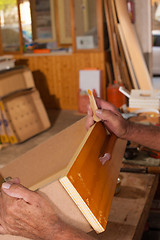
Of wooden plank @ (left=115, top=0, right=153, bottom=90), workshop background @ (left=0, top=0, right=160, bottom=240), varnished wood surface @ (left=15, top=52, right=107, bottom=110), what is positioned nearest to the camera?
workshop background @ (left=0, top=0, right=160, bottom=240)

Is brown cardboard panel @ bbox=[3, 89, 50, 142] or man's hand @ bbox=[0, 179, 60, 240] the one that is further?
brown cardboard panel @ bbox=[3, 89, 50, 142]

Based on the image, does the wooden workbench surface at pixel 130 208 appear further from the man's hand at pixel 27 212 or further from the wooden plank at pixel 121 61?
the wooden plank at pixel 121 61

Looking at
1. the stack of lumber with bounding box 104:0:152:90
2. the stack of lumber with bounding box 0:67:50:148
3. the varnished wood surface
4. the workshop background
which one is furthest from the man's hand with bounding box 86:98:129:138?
the varnished wood surface

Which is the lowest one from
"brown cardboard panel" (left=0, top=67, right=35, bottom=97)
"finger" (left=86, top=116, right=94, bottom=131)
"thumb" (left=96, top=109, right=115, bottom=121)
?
"brown cardboard panel" (left=0, top=67, right=35, bottom=97)

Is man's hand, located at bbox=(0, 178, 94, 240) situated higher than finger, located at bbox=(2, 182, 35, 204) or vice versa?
finger, located at bbox=(2, 182, 35, 204)

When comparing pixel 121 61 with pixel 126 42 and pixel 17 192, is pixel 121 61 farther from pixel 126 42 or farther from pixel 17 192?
pixel 17 192

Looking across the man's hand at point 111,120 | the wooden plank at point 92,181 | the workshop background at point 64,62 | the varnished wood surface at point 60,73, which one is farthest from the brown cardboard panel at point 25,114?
the wooden plank at point 92,181

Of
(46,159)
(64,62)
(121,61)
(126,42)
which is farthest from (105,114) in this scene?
(64,62)

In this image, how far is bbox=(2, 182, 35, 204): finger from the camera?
0.95m

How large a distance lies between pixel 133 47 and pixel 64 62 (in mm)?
1343

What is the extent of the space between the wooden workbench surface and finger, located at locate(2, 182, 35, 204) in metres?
0.46

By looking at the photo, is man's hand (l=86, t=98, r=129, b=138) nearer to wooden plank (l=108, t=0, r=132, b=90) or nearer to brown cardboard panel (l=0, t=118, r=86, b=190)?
brown cardboard panel (l=0, t=118, r=86, b=190)

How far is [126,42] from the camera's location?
571 centimetres

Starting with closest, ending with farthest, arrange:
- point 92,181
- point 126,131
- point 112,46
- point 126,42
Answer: point 92,181 → point 126,131 → point 126,42 → point 112,46
